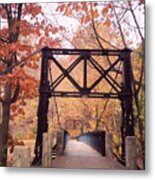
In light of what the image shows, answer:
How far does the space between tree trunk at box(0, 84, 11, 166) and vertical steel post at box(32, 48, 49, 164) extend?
0.17 metres

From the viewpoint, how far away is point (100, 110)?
1.83 meters

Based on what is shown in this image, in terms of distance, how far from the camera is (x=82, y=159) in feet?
5.95

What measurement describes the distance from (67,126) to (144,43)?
1.95ft

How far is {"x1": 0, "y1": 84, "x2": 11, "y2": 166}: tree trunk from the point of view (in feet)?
6.08

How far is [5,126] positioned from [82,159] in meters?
0.45

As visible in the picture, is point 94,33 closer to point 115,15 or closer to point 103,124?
point 115,15

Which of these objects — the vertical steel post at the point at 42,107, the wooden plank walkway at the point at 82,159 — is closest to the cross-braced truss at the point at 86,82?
the vertical steel post at the point at 42,107

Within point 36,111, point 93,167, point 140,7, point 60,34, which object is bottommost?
point 93,167

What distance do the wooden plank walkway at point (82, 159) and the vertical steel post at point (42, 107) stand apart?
4.2 inches

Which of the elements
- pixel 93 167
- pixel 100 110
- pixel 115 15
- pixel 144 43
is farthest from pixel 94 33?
pixel 93 167

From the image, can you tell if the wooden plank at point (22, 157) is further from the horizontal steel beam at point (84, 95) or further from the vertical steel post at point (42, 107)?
the horizontal steel beam at point (84, 95)

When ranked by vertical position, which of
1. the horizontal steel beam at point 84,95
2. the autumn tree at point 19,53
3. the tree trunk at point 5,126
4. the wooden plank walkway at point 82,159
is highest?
the autumn tree at point 19,53

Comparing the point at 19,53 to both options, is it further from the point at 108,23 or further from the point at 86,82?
the point at 108,23

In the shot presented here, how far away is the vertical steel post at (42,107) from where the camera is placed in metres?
1.83
